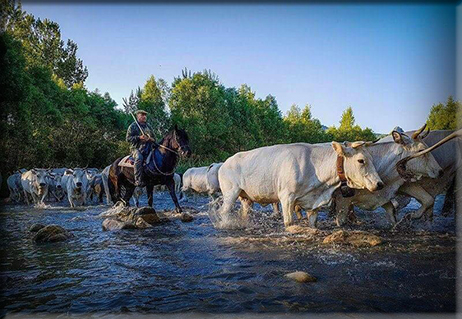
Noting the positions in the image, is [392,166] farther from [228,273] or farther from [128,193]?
[128,193]

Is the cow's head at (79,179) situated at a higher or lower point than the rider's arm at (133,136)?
lower

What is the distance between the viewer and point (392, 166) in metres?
7.46

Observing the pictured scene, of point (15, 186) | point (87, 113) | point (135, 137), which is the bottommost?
point (15, 186)

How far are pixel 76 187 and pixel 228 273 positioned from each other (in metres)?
13.8

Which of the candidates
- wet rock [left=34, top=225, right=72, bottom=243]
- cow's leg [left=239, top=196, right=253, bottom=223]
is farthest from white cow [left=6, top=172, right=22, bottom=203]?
cow's leg [left=239, top=196, right=253, bottom=223]

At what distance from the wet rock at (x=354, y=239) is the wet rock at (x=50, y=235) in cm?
519

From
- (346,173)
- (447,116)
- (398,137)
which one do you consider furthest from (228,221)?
(447,116)

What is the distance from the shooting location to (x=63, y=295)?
4152 mm

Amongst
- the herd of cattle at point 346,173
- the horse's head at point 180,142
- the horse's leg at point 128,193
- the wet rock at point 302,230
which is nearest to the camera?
the herd of cattle at point 346,173

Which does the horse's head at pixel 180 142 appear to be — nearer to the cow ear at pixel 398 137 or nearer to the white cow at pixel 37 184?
the cow ear at pixel 398 137

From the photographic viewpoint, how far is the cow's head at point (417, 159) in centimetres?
712

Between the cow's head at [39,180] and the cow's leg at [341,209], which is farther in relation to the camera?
the cow's head at [39,180]

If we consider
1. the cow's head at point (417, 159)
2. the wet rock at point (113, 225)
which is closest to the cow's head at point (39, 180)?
the wet rock at point (113, 225)

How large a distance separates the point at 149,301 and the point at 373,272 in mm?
2828
